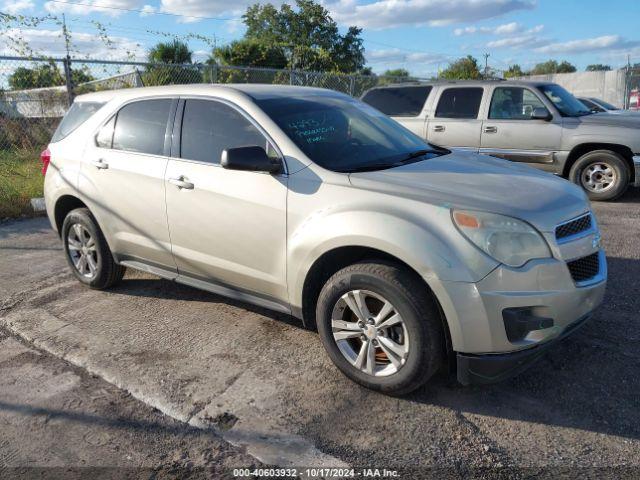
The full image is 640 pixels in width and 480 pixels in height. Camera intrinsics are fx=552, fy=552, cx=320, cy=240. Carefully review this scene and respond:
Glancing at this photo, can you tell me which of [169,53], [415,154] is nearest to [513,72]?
[169,53]

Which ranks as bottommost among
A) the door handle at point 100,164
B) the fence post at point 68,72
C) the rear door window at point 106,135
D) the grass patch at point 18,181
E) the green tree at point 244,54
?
the grass patch at point 18,181

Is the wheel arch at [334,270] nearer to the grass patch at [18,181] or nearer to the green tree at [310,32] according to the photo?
the grass patch at [18,181]

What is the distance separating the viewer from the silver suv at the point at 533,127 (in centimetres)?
802

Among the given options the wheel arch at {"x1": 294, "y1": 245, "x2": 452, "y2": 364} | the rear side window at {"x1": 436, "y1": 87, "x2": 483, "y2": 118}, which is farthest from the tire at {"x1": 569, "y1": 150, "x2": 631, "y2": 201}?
the wheel arch at {"x1": 294, "y1": 245, "x2": 452, "y2": 364}

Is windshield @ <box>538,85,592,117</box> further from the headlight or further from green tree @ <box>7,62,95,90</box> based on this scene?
green tree @ <box>7,62,95,90</box>

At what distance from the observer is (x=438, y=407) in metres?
3.07

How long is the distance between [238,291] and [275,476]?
1533 mm

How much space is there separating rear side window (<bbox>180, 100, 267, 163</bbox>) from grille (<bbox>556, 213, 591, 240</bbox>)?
74.2 inches

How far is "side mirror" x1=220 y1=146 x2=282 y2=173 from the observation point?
3352 mm

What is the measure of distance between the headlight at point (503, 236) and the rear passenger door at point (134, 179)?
2.30 meters

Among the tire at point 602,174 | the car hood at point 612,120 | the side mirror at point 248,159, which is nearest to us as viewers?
the side mirror at point 248,159

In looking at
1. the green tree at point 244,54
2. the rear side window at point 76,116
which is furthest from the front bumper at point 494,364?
the green tree at point 244,54

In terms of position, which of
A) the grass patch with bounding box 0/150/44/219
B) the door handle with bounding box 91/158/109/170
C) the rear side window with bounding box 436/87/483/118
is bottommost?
the grass patch with bounding box 0/150/44/219

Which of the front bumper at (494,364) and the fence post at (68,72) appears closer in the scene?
the front bumper at (494,364)
